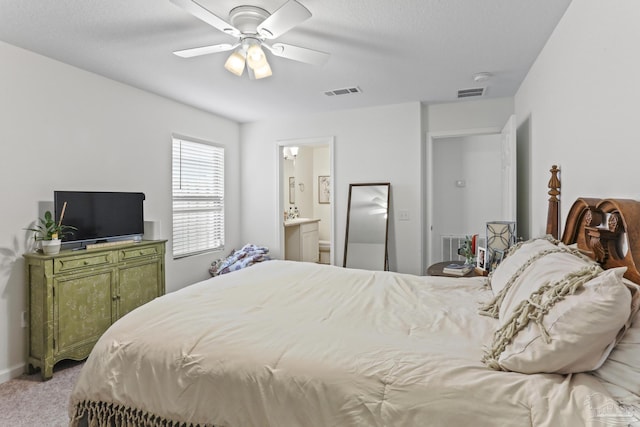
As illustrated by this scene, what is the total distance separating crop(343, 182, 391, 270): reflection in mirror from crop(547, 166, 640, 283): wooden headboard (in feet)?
8.43

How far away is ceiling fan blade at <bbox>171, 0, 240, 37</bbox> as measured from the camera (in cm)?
180

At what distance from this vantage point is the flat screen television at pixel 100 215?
2914 mm

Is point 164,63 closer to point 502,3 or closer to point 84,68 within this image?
point 84,68

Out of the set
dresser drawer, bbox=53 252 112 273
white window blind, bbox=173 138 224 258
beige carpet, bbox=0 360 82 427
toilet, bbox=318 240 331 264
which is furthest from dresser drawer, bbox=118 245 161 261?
toilet, bbox=318 240 331 264

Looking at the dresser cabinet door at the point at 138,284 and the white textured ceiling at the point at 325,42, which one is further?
the dresser cabinet door at the point at 138,284

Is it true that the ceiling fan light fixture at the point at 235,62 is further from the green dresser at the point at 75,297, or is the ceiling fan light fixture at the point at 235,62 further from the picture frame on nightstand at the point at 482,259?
the picture frame on nightstand at the point at 482,259

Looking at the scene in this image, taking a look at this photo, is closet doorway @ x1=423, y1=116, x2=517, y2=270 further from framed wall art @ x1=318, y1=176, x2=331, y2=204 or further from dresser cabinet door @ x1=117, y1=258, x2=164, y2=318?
dresser cabinet door @ x1=117, y1=258, x2=164, y2=318

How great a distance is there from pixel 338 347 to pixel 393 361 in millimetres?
213

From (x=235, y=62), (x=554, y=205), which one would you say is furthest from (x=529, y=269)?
(x=235, y=62)

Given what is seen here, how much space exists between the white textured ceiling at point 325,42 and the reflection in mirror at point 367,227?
1.23m

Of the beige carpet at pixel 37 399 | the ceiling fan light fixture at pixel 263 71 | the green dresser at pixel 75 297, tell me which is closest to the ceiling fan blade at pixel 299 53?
the ceiling fan light fixture at pixel 263 71

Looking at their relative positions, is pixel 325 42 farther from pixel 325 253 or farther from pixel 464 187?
pixel 325 253

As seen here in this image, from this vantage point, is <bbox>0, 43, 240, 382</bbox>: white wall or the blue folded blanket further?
the blue folded blanket

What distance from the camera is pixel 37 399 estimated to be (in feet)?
7.73
